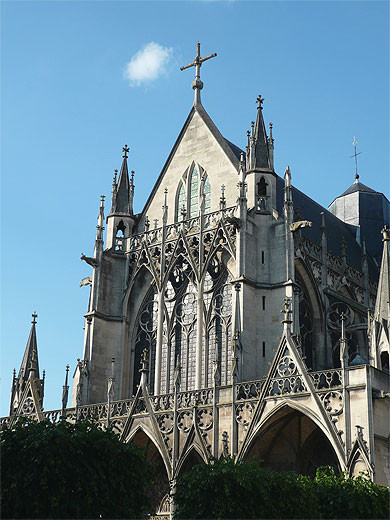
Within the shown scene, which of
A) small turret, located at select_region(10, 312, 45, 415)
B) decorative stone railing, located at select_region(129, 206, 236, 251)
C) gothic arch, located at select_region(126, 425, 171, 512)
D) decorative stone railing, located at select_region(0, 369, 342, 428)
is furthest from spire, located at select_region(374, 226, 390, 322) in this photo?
small turret, located at select_region(10, 312, 45, 415)

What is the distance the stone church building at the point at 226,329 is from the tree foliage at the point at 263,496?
2.17 metres

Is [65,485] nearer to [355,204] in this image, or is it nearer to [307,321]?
[307,321]

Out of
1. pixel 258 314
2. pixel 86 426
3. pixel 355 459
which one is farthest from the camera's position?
pixel 258 314

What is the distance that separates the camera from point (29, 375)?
34344 millimetres

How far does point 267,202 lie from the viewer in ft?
105

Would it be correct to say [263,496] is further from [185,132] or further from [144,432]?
[185,132]

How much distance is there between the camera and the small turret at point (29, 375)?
1308 inches

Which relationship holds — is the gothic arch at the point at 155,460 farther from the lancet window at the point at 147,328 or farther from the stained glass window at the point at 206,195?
the stained glass window at the point at 206,195

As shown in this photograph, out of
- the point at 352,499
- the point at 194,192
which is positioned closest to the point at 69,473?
the point at 352,499

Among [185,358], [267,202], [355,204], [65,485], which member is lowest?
[65,485]

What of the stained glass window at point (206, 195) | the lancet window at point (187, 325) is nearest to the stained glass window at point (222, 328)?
the lancet window at point (187, 325)

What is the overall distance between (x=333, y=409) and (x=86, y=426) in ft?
24.8

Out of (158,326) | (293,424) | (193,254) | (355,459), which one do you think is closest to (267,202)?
(193,254)

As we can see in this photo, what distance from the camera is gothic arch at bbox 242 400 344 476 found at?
26.3m
